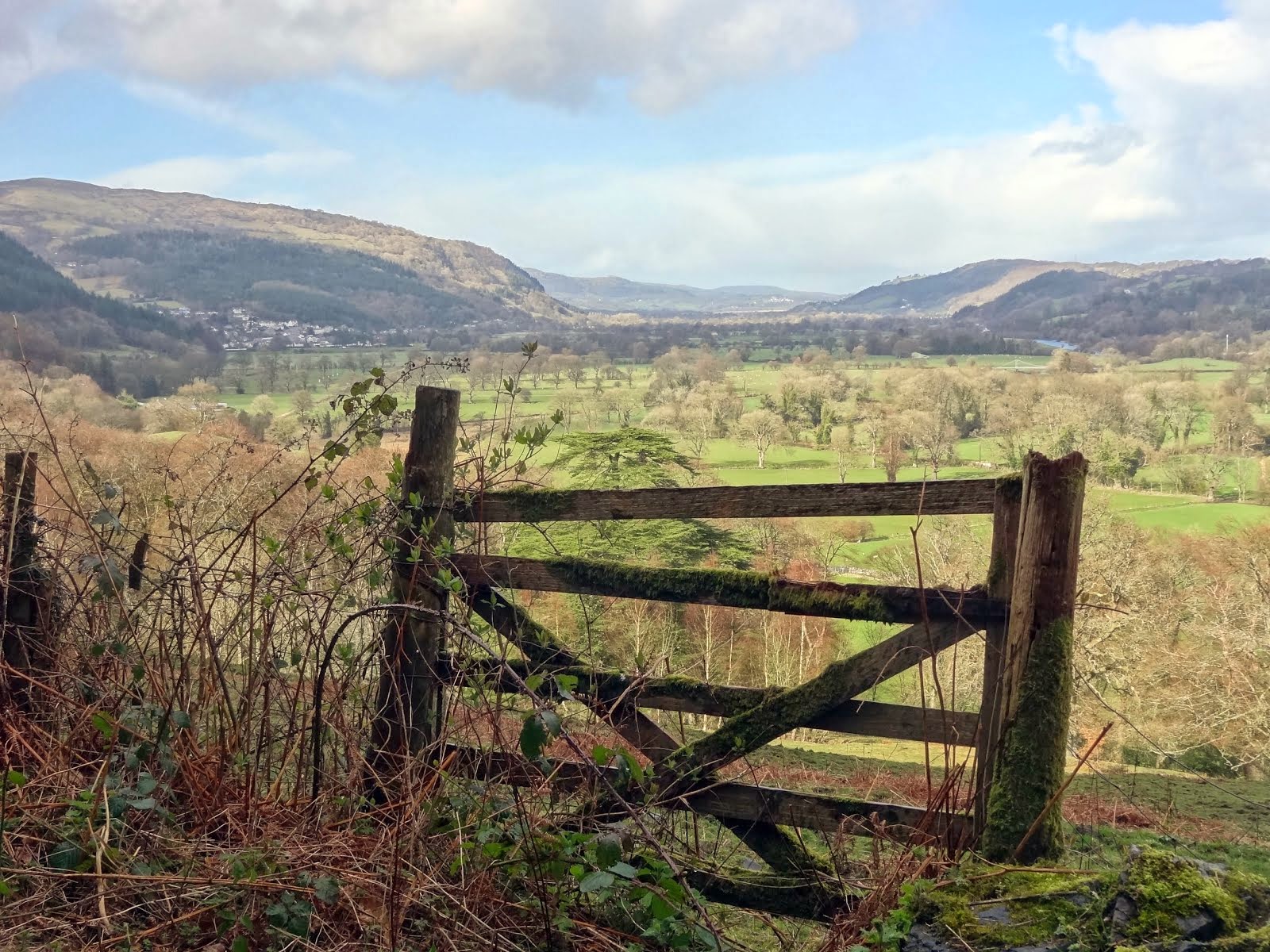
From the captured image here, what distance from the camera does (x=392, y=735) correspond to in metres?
3.91

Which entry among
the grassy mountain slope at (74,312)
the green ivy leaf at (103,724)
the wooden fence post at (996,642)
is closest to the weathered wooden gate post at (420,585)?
the green ivy leaf at (103,724)

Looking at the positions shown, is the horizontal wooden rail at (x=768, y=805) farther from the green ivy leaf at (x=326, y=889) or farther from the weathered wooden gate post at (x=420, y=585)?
the green ivy leaf at (x=326, y=889)

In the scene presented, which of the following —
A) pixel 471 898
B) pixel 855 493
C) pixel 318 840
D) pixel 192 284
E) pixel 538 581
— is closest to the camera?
pixel 471 898

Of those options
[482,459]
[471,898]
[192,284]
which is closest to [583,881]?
[471,898]

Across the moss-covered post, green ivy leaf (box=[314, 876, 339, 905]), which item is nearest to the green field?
the moss-covered post

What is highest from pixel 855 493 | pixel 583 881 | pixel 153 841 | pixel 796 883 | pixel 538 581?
pixel 855 493

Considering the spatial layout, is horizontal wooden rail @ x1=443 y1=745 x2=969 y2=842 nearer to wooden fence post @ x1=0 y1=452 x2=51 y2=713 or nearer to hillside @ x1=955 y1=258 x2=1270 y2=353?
wooden fence post @ x1=0 y1=452 x2=51 y2=713

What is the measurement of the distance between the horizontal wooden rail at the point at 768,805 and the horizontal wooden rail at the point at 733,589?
66 cm

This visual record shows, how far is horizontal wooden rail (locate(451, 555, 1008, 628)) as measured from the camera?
10.9ft

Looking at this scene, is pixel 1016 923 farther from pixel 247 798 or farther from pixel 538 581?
pixel 247 798

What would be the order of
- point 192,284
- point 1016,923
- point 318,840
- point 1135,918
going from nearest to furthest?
point 1135,918, point 1016,923, point 318,840, point 192,284

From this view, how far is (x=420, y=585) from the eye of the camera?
12.6ft

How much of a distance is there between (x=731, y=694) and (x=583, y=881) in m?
1.25

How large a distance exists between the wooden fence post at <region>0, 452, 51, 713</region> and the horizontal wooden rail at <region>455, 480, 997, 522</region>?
192cm
